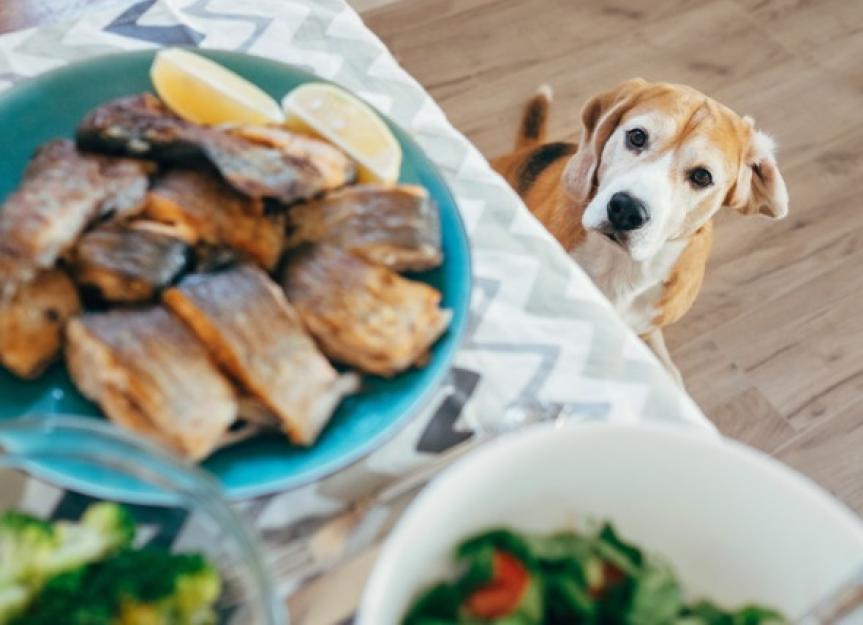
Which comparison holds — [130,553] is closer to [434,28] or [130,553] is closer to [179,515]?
[179,515]

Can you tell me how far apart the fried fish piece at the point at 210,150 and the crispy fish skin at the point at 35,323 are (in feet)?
0.45

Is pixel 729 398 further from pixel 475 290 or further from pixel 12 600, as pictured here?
pixel 12 600

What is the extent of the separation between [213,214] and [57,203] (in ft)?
0.39

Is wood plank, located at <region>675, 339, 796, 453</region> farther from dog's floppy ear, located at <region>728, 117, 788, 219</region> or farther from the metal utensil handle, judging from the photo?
the metal utensil handle

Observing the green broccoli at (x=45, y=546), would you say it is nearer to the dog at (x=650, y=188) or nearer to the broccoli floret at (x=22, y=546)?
the broccoli floret at (x=22, y=546)

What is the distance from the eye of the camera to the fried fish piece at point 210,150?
29.6 inches

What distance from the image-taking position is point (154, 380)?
649mm

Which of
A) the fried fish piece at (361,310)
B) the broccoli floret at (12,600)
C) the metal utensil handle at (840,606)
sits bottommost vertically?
the metal utensil handle at (840,606)

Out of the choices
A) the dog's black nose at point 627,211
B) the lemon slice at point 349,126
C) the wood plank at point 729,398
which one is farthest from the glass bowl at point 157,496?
the wood plank at point 729,398

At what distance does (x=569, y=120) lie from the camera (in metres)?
2.20

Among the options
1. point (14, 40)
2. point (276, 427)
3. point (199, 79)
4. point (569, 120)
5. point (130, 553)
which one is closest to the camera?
point (130, 553)

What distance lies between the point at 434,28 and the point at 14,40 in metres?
1.46

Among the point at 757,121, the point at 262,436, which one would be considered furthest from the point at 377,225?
the point at 757,121

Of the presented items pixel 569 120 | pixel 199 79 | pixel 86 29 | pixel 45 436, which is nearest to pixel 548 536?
pixel 45 436
